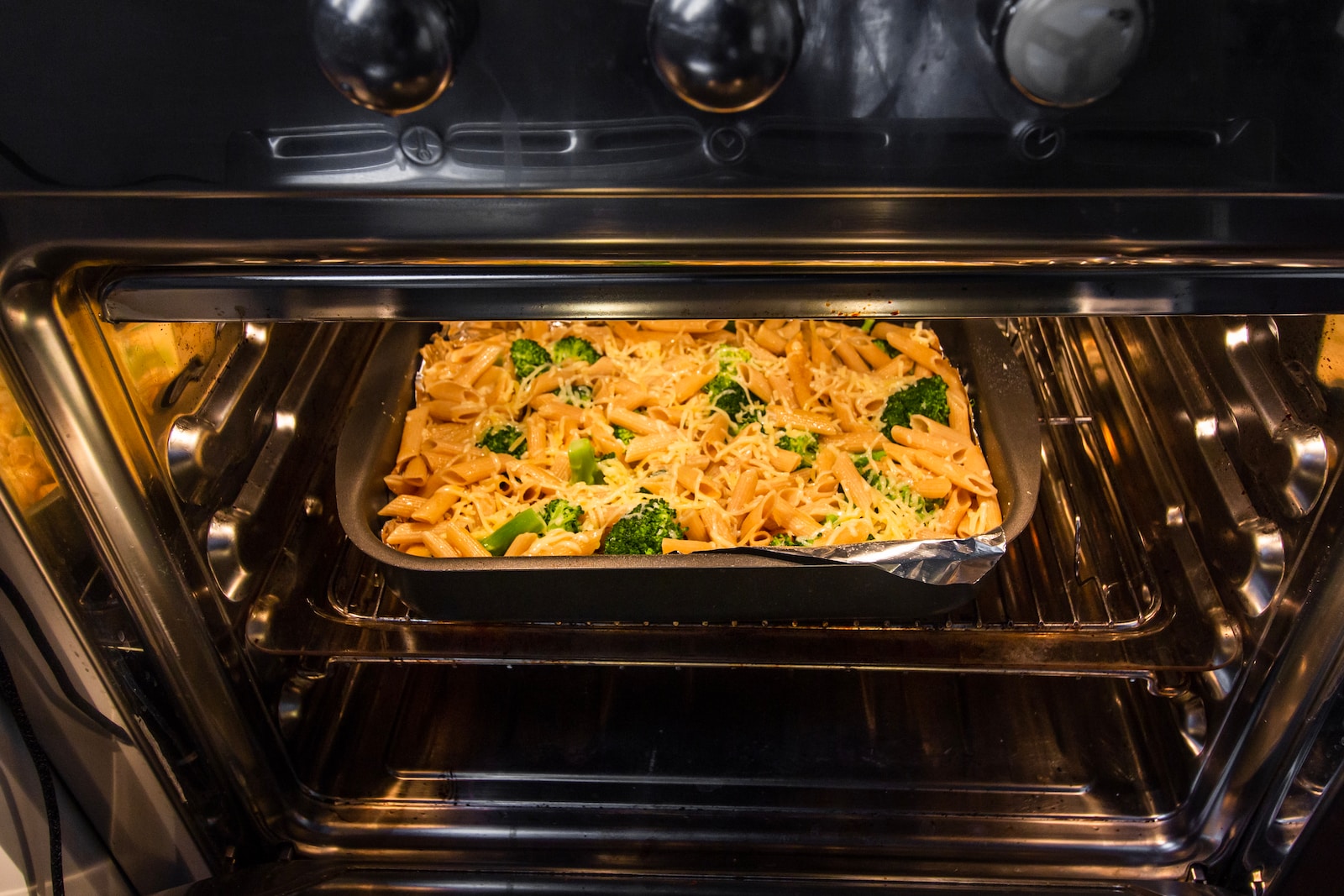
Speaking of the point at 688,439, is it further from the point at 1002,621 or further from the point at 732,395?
the point at 1002,621

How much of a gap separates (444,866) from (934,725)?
2.11 ft

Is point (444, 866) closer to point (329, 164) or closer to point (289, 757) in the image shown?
point (289, 757)

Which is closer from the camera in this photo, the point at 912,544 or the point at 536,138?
the point at 536,138

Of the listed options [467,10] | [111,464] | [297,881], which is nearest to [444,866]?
[297,881]

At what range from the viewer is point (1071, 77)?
1.88 feet

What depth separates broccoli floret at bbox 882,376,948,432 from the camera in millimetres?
1226

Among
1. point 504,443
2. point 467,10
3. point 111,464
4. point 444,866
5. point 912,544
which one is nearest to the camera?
point 467,10

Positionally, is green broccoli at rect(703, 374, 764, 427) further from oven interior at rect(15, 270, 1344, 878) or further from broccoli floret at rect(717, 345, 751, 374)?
oven interior at rect(15, 270, 1344, 878)

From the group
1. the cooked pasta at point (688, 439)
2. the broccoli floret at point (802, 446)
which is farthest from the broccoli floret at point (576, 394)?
the broccoli floret at point (802, 446)

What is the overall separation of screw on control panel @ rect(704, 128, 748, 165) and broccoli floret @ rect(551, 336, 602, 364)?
2.37ft

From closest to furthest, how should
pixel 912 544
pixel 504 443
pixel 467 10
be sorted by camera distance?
1. pixel 467 10
2. pixel 912 544
3. pixel 504 443

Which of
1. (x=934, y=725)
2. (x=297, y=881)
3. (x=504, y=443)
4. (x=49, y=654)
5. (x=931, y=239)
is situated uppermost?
(x=931, y=239)

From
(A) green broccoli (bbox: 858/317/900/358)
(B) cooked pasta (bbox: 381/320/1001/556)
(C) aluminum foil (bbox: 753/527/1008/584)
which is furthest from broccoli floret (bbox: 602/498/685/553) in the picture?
(A) green broccoli (bbox: 858/317/900/358)

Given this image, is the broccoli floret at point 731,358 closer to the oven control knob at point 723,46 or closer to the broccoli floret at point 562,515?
the broccoli floret at point 562,515
